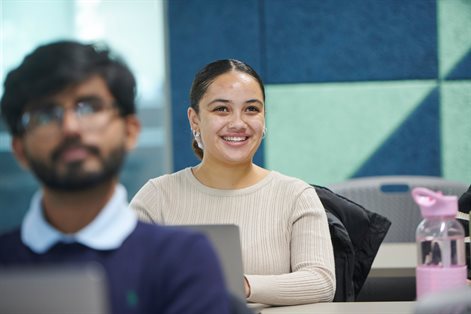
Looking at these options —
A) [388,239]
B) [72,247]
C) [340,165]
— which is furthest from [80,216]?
[340,165]

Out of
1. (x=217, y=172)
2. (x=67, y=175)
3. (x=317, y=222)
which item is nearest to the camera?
(x=67, y=175)

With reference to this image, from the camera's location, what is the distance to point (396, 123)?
12.5ft

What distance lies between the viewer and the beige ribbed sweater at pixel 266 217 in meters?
2.00

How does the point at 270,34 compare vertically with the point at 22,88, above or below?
above

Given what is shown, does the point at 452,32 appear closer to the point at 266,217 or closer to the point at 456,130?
the point at 456,130

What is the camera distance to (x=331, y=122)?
3814 mm

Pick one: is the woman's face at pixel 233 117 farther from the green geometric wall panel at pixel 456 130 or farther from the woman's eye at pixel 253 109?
the green geometric wall panel at pixel 456 130

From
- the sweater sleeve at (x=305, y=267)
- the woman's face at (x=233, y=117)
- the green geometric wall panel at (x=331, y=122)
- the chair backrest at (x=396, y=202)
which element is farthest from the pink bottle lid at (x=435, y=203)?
the green geometric wall panel at (x=331, y=122)

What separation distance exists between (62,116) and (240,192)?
1188 millimetres

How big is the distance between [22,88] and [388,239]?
2.09 metres

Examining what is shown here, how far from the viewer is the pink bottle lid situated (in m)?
1.66

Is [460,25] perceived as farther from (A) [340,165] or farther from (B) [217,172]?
(B) [217,172]

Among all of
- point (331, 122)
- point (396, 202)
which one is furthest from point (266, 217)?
point (331, 122)

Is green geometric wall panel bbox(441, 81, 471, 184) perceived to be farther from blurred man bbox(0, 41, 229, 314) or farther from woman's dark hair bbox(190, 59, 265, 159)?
blurred man bbox(0, 41, 229, 314)
